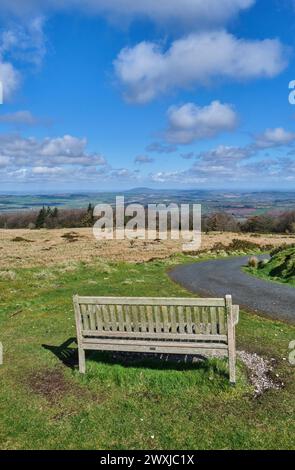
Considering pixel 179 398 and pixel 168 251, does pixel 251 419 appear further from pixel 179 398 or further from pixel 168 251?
pixel 168 251

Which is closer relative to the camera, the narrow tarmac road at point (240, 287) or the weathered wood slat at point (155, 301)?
the weathered wood slat at point (155, 301)

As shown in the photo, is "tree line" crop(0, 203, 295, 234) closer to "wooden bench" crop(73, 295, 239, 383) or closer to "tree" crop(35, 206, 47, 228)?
Result: "tree" crop(35, 206, 47, 228)

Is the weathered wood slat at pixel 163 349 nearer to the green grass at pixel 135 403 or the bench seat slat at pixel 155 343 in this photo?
the bench seat slat at pixel 155 343

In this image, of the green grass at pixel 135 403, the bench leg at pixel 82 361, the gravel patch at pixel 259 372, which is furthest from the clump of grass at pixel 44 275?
the gravel patch at pixel 259 372

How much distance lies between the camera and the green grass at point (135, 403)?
658 cm

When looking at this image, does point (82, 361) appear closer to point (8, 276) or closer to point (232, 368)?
point (232, 368)

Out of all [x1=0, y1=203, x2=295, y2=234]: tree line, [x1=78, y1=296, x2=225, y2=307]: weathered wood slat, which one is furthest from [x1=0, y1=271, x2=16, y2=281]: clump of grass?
[x1=0, y1=203, x2=295, y2=234]: tree line

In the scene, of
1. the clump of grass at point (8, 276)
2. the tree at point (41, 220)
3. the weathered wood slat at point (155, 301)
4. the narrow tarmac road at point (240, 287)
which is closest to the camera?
the weathered wood slat at point (155, 301)

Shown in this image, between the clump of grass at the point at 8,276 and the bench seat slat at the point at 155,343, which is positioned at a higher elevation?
the bench seat slat at the point at 155,343

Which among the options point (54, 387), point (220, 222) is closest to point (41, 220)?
point (220, 222)

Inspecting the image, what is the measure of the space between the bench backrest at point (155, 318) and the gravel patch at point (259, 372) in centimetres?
122

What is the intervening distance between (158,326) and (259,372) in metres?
2.55

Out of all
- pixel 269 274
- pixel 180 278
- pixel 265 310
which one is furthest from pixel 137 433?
pixel 269 274

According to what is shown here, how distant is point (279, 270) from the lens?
26.1 meters
